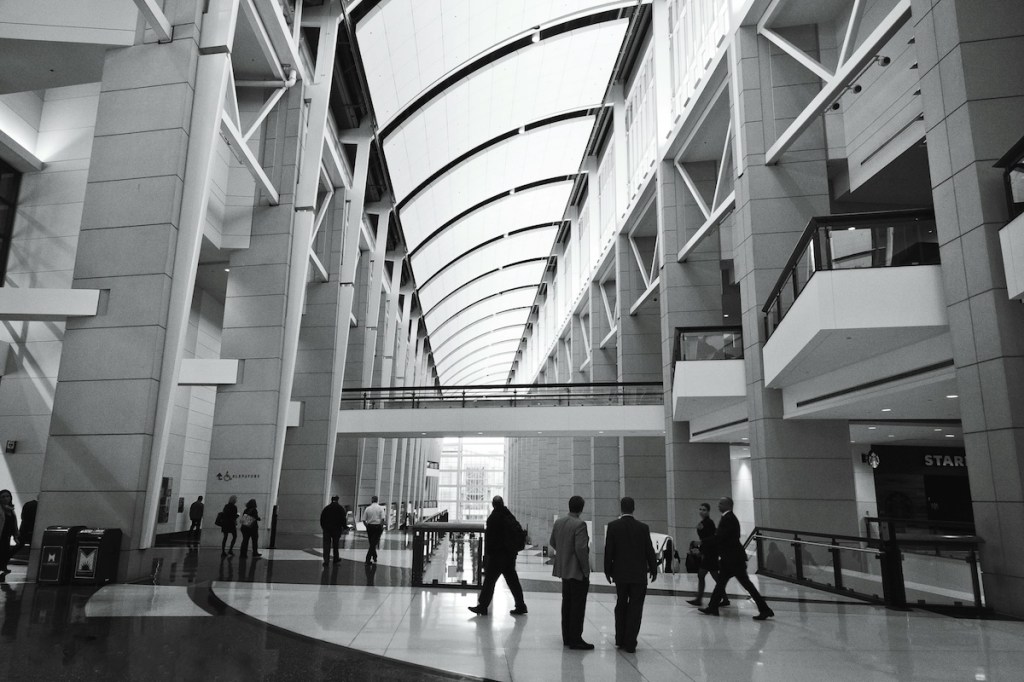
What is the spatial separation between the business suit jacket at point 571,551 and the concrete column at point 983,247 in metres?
4.93

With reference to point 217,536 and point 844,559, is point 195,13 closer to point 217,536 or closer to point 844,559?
point 217,536

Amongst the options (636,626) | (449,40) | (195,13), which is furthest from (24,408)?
(636,626)

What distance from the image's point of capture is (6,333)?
18281 millimetres

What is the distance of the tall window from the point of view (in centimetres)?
1784

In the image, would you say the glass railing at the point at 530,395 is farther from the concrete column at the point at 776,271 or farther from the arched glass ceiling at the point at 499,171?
the arched glass ceiling at the point at 499,171

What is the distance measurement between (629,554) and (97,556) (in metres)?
8.28

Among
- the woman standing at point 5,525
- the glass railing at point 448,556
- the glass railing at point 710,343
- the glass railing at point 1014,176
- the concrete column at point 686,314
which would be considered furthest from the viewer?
the concrete column at point 686,314

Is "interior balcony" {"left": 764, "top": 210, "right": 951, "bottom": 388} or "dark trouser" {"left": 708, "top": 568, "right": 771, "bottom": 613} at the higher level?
"interior balcony" {"left": 764, "top": 210, "right": 951, "bottom": 388}

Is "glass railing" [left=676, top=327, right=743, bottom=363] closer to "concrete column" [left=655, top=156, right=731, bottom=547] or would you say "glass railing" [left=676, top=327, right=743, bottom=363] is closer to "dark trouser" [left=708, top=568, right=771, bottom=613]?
"concrete column" [left=655, top=156, right=731, bottom=547]

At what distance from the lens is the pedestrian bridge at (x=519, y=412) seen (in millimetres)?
22438

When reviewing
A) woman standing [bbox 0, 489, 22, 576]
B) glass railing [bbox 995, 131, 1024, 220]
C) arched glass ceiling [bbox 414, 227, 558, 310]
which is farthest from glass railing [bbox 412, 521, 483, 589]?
arched glass ceiling [bbox 414, 227, 558, 310]

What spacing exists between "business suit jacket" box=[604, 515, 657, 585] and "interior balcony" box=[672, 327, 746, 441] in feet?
32.5

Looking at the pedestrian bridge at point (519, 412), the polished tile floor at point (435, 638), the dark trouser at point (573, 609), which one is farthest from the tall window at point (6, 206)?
the dark trouser at point (573, 609)

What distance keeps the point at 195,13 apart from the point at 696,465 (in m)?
16.8
